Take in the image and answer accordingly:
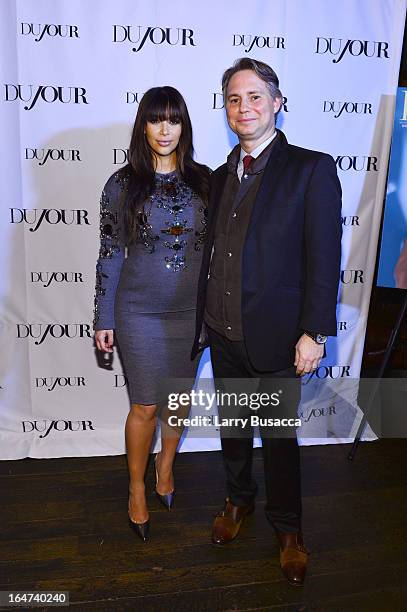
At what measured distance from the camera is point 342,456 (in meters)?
3.25

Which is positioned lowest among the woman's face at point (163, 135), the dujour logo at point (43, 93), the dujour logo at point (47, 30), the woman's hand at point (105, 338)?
the woman's hand at point (105, 338)

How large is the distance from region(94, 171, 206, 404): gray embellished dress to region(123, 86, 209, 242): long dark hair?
3 centimetres

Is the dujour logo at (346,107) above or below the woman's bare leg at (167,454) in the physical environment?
above

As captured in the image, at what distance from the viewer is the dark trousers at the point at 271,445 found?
221cm

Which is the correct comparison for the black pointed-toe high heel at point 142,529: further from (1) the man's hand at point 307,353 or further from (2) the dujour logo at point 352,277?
(2) the dujour logo at point 352,277

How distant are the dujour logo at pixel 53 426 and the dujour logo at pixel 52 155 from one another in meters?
1.37

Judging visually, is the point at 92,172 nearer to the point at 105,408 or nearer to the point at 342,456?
the point at 105,408

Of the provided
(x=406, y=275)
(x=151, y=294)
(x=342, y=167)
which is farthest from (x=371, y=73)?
(x=151, y=294)

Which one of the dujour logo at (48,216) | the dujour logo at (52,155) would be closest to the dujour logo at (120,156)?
the dujour logo at (52,155)

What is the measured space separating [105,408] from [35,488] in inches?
23.3

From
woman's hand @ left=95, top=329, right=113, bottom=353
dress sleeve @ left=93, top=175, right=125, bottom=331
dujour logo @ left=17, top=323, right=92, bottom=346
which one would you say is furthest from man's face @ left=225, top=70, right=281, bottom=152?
dujour logo @ left=17, top=323, right=92, bottom=346

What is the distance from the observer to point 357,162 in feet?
10.5

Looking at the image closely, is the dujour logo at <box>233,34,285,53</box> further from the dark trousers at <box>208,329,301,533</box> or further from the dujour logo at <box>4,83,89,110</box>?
the dark trousers at <box>208,329,301,533</box>

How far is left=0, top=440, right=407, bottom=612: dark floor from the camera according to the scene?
2168 millimetres
